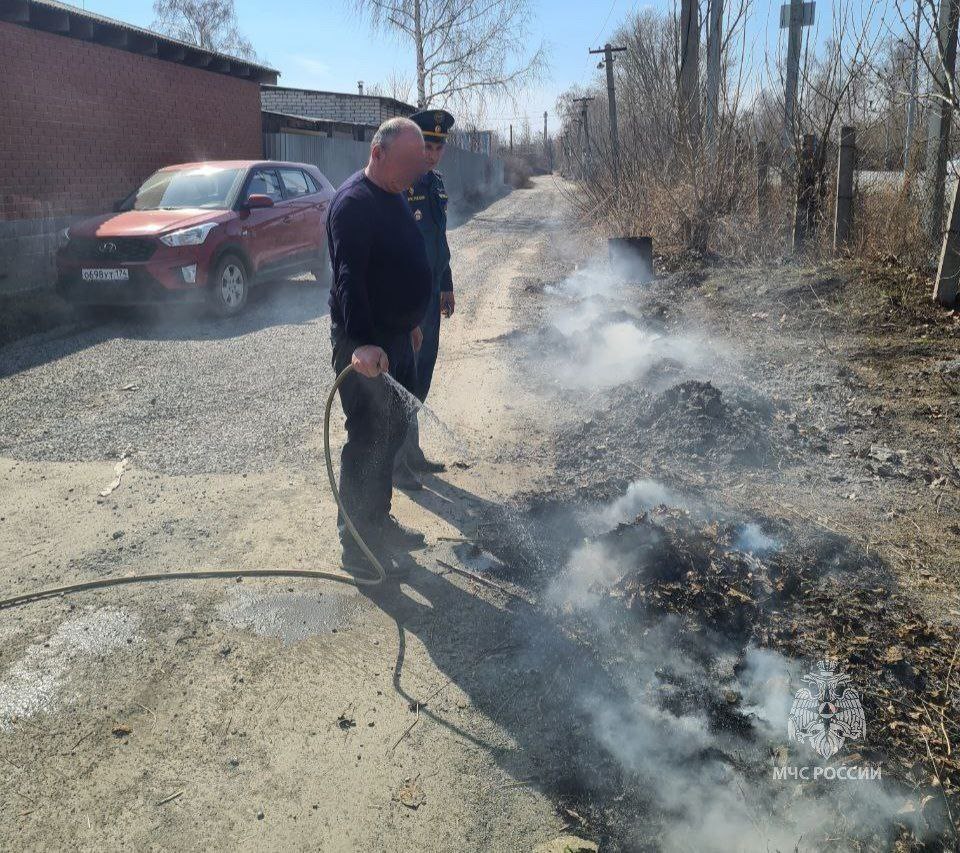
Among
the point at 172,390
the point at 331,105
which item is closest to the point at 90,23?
the point at 172,390

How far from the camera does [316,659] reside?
3139mm

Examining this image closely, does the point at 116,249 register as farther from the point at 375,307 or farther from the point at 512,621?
the point at 512,621

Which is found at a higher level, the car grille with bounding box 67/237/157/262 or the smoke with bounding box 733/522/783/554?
the car grille with bounding box 67/237/157/262

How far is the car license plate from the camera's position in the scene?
8.90 m

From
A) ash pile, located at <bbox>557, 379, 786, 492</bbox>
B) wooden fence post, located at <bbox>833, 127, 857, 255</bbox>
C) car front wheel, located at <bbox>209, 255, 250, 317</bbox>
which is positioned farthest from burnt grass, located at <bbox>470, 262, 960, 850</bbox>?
car front wheel, located at <bbox>209, 255, 250, 317</bbox>

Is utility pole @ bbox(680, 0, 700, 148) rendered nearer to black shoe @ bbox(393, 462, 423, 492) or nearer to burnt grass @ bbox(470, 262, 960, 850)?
burnt grass @ bbox(470, 262, 960, 850)

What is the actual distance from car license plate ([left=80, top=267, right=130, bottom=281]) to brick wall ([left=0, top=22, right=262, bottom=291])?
8.00ft

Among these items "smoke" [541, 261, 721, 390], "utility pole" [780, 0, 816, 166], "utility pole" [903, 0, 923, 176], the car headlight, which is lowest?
"smoke" [541, 261, 721, 390]

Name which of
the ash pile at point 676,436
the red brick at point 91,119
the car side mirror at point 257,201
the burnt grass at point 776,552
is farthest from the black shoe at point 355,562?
the red brick at point 91,119

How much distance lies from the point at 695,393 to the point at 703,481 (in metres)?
0.85

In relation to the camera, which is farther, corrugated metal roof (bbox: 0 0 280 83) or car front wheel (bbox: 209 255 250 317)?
corrugated metal roof (bbox: 0 0 280 83)

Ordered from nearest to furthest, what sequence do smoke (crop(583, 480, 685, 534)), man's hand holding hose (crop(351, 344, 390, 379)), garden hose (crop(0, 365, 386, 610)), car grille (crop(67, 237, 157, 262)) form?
1. man's hand holding hose (crop(351, 344, 390, 379))
2. garden hose (crop(0, 365, 386, 610))
3. smoke (crop(583, 480, 685, 534))
4. car grille (crop(67, 237, 157, 262))

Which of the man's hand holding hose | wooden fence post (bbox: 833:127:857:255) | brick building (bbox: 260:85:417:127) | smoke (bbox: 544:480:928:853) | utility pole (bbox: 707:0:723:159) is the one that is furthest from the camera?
brick building (bbox: 260:85:417:127)

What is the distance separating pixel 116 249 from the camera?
8.97 metres
